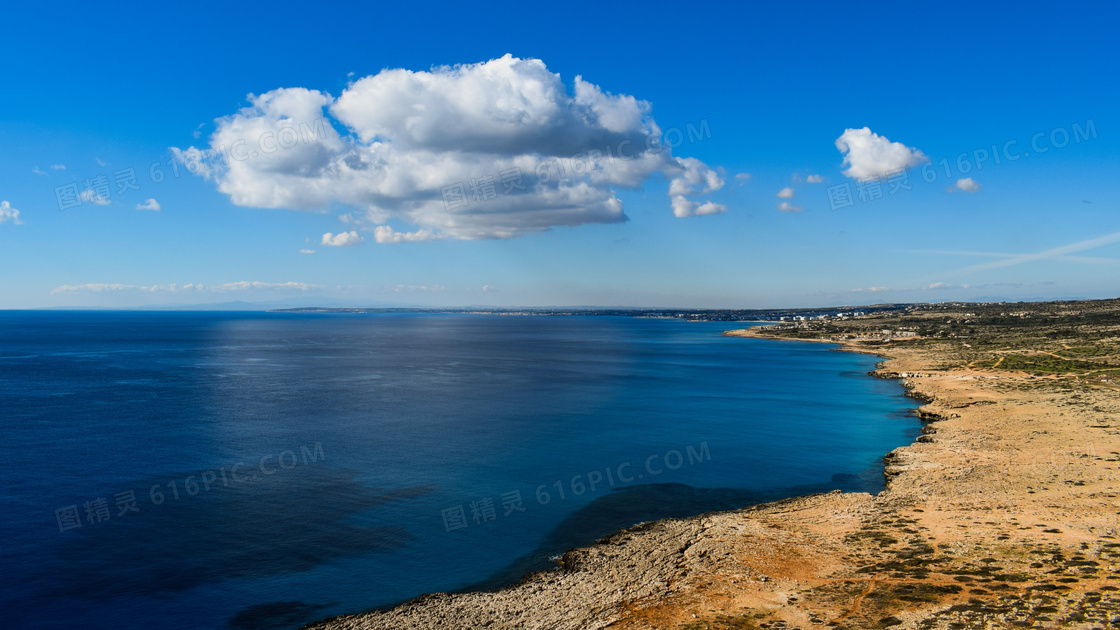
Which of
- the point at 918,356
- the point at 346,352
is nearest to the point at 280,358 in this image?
the point at 346,352

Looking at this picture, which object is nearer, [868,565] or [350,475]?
[868,565]

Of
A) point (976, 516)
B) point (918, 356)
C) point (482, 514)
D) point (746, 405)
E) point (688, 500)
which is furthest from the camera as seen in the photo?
point (918, 356)

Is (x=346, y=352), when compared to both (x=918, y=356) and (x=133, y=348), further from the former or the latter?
(x=918, y=356)

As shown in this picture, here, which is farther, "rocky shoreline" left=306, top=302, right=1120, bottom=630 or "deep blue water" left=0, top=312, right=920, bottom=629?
"deep blue water" left=0, top=312, right=920, bottom=629

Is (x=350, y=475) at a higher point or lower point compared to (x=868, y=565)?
lower
